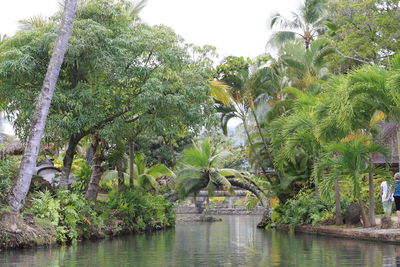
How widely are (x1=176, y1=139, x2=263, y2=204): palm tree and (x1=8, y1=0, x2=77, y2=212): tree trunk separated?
1320cm

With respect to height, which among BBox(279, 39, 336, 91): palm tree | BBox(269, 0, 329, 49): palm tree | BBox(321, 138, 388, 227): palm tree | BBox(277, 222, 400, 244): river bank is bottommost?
BBox(277, 222, 400, 244): river bank

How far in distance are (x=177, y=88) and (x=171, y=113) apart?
3.00ft

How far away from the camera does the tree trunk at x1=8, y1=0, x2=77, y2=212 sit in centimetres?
1551

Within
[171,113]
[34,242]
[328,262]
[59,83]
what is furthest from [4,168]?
[328,262]

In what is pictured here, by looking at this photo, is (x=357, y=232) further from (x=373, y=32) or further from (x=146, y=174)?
(x=146, y=174)

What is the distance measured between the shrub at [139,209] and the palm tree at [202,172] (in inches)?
73.8

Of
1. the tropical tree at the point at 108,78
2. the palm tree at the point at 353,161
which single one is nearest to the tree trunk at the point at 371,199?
the palm tree at the point at 353,161

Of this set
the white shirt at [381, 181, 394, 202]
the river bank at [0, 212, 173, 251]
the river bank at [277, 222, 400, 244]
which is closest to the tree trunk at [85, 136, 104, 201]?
the river bank at [0, 212, 173, 251]

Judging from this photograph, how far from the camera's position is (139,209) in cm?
2358

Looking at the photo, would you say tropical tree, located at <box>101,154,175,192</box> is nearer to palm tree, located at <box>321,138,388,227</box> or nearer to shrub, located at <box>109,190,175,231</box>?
shrub, located at <box>109,190,175,231</box>

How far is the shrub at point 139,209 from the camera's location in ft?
73.0

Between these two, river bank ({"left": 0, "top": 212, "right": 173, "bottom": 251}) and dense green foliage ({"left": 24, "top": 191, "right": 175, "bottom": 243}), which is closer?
river bank ({"left": 0, "top": 212, "right": 173, "bottom": 251})

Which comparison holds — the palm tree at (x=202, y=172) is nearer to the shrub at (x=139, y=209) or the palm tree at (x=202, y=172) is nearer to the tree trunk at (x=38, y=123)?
the shrub at (x=139, y=209)

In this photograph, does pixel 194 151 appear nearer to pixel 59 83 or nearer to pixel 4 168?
pixel 59 83
